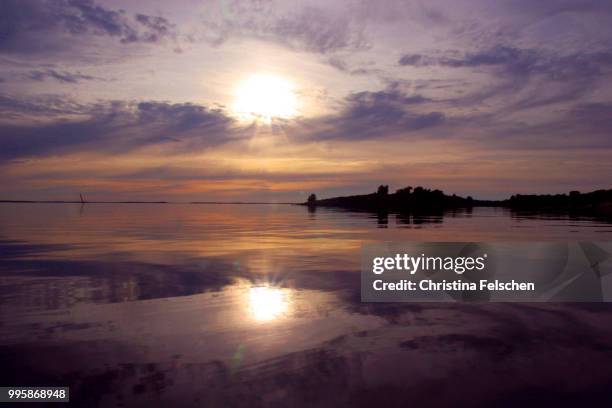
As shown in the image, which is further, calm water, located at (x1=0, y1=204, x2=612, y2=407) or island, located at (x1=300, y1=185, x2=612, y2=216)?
island, located at (x1=300, y1=185, x2=612, y2=216)

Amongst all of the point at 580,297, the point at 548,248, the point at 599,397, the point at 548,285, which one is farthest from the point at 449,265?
the point at 599,397

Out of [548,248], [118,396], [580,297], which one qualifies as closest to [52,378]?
[118,396]

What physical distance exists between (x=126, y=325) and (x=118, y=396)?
3157 millimetres

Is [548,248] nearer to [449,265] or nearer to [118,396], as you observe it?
[449,265]

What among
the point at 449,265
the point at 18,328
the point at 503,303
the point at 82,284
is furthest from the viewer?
the point at 449,265

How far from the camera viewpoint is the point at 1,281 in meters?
13.6

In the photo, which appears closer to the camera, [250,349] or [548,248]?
[250,349]

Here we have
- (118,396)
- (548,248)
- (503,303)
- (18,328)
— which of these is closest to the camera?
(118,396)

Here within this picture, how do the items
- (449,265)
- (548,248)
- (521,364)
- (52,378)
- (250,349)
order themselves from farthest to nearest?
(548,248) → (449,265) → (250,349) → (521,364) → (52,378)

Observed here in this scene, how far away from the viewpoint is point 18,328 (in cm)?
885

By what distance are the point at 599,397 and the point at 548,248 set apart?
17.2m

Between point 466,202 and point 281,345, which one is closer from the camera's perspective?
point 281,345

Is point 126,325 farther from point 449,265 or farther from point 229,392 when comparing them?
point 449,265

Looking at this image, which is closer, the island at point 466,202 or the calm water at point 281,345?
the calm water at point 281,345
